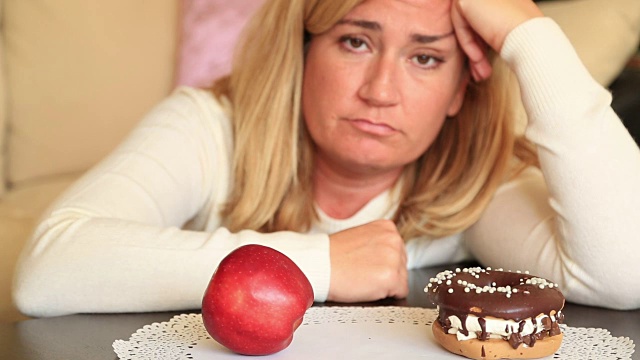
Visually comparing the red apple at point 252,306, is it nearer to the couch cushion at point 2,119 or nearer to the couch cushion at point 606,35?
the couch cushion at point 606,35

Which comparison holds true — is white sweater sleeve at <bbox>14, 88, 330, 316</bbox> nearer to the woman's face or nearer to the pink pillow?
the woman's face

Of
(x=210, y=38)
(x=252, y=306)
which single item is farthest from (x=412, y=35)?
(x=210, y=38)

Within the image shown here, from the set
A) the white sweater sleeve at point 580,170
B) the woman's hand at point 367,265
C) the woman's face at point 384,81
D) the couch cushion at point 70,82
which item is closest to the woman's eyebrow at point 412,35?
the woman's face at point 384,81

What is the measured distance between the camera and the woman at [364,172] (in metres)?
1.34

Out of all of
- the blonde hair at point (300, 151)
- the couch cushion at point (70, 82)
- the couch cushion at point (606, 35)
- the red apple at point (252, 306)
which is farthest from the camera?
the couch cushion at point (70, 82)

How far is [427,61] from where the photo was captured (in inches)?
62.8

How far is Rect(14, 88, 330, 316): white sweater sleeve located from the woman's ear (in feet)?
1.56

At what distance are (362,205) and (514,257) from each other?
0.33 metres

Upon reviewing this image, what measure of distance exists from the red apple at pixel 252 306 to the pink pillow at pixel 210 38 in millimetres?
1558

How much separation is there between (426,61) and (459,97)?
0.16 metres

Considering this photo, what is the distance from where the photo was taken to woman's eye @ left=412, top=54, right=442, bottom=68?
1578mm

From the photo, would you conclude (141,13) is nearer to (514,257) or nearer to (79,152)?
(79,152)

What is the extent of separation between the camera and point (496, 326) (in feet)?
3.29

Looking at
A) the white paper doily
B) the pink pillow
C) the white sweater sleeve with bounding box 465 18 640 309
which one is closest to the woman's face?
the white sweater sleeve with bounding box 465 18 640 309
